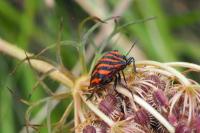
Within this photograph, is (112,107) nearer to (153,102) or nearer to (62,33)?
(153,102)

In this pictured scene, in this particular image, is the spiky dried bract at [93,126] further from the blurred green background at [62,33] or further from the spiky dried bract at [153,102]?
the blurred green background at [62,33]

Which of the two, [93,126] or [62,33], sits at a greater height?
[62,33]

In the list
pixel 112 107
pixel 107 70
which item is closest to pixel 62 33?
pixel 107 70

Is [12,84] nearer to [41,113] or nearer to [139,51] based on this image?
[41,113]

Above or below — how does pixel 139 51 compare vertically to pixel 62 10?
below

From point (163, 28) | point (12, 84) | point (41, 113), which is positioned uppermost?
point (163, 28)

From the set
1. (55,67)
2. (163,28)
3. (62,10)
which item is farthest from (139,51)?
(55,67)

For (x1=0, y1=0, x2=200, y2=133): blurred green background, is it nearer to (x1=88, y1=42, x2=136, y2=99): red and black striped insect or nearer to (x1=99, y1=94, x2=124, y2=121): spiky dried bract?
(x1=88, y1=42, x2=136, y2=99): red and black striped insect

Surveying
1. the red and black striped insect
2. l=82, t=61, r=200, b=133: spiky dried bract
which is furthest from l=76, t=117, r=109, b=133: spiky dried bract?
the red and black striped insect
